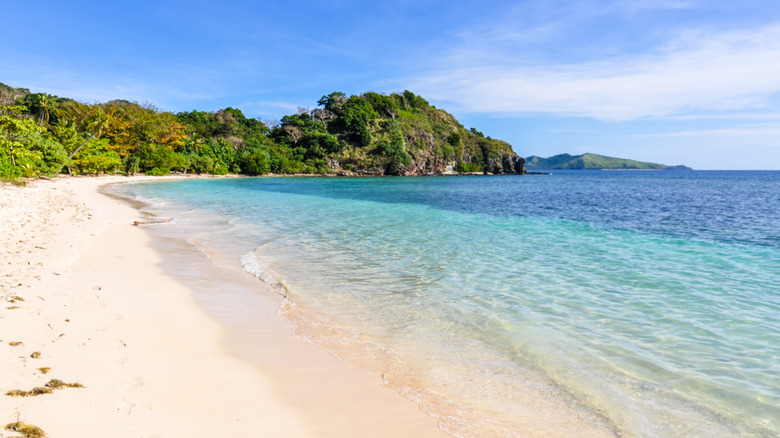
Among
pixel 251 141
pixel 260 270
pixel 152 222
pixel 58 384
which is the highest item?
pixel 251 141

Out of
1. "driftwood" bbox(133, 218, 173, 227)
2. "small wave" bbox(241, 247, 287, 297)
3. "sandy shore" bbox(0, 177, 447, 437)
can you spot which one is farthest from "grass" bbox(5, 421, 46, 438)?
"driftwood" bbox(133, 218, 173, 227)

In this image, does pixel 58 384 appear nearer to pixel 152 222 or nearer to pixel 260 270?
pixel 260 270

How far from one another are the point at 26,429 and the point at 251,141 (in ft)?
301

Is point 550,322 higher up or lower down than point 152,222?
lower down

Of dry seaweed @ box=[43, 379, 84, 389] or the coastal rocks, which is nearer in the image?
dry seaweed @ box=[43, 379, 84, 389]

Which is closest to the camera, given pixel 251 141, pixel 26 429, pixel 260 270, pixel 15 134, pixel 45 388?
pixel 26 429

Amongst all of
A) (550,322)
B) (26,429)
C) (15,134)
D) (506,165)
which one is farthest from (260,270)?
(506,165)

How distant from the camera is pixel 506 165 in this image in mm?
138500

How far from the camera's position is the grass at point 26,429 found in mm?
2729

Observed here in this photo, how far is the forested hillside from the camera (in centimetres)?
4600

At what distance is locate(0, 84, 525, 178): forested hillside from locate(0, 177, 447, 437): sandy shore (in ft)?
51.6

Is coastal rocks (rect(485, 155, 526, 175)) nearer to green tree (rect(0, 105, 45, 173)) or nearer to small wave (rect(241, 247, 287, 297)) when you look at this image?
green tree (rect(0, 105, 45, 173))

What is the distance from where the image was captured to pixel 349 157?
331 ft

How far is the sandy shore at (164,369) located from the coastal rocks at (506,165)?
134 m
